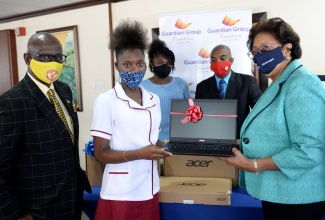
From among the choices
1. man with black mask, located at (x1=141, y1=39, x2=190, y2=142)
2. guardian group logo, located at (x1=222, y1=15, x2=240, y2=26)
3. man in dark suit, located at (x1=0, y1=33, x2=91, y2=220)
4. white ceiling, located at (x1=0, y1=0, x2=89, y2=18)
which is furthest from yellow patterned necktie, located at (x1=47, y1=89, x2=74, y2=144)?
white ceiling, located at (x1=0, y1=0, x2=89, y2=18)

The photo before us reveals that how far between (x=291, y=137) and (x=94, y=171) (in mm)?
1197

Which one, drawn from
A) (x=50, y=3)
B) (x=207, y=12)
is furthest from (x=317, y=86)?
(x=50, y=3)

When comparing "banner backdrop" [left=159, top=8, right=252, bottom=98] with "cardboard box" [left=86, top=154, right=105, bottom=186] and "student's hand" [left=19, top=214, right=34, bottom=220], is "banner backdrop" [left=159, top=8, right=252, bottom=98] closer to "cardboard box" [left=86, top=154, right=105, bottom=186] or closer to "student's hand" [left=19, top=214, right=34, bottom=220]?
"cardboard box" [left=86, top=154, right=105, bottom=186]

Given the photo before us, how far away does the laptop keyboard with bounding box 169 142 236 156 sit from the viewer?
53.9 inches

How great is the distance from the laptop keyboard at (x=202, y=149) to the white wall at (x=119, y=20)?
1.99m

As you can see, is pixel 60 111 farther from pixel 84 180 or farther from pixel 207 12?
pixel 207 12

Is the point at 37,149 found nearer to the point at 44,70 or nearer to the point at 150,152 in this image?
the point at 44,70

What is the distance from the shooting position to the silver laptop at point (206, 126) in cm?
159

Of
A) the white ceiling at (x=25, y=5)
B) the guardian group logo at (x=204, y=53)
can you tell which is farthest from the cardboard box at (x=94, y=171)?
the white ceiling at (x=25, y=5)

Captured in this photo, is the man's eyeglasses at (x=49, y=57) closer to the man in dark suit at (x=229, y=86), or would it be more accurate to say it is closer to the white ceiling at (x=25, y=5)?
the man in dark suit at (x=229, y=86)

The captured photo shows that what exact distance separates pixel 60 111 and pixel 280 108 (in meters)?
0.93

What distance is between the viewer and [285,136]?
43.1 inches

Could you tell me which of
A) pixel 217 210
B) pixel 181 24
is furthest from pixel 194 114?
pixel 181 24

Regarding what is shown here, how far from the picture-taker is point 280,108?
1.09m
